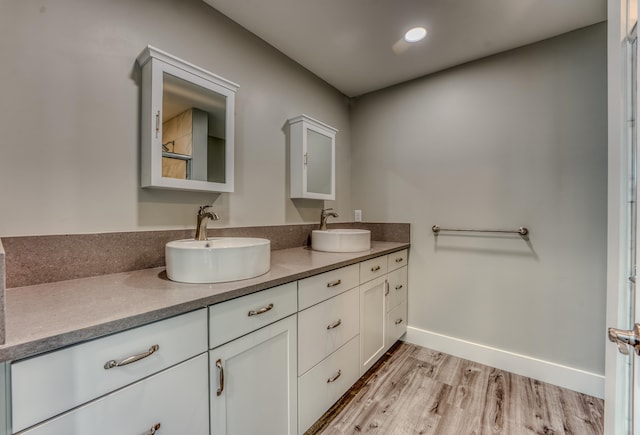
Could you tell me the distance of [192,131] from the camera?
141cm

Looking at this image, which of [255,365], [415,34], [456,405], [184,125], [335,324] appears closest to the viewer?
[255,365]

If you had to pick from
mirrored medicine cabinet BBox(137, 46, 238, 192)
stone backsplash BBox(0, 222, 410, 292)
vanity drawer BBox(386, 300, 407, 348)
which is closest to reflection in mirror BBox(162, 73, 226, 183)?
mirrored medicine cabinet BBox(137, 46, 238, 192)

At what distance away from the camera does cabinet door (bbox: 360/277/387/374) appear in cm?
172

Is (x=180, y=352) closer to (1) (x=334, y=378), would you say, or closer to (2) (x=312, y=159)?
(1) (x=334, y=378)

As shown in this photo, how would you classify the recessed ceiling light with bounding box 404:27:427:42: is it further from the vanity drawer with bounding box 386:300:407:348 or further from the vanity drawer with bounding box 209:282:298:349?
the vanity drawer with bounding box 386:300:407:348

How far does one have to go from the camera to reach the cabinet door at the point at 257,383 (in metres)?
0.94

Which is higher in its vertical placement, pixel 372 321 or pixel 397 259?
pixel 397 259

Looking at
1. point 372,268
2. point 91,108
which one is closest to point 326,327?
point 372,268

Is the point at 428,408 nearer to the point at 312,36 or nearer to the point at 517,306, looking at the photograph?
the point at 517,306

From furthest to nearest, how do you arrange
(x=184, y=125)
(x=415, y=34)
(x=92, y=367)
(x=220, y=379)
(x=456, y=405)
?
1. (x=415, y=34)
2. (x=456, y=405)
3. (x=184, y=125)
4. (x=220, y=379)
5. (x=92, y=367)

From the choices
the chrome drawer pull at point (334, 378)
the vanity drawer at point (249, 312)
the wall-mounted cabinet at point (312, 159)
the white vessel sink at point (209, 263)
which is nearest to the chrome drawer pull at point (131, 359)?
the vanity drawer at point (249, 312)

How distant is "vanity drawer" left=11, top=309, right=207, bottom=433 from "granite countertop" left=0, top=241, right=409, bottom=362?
3 cm

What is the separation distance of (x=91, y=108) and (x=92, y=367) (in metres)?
1.00

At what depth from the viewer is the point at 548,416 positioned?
1.50m
